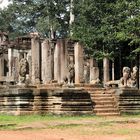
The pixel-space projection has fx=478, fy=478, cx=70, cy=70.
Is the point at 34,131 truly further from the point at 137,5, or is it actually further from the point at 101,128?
the point at 137,5

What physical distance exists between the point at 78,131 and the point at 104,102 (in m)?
6.63

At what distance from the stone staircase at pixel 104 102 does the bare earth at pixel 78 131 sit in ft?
11.4

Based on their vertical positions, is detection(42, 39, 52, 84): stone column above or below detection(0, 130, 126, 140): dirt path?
above

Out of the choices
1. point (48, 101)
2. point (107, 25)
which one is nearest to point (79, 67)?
point (48, 101)

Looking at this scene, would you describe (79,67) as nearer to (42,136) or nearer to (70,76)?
(70,76)

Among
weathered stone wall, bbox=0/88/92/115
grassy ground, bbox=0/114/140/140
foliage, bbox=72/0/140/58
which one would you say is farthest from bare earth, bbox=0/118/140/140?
foliage, bbox=72/0/140/58

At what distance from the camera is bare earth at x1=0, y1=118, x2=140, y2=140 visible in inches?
447

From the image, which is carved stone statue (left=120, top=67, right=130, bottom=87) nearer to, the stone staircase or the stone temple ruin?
the stone temple ruin

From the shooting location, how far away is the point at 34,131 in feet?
41.3

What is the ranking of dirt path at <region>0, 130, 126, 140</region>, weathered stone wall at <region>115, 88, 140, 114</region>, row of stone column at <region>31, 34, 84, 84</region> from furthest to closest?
row of stone column at <region>31, 34, 84, 84</region>
weathered stone wall at <region>115, 88, 140, 114</region>
dirt path at <region>0, 130, 126, 140</region>

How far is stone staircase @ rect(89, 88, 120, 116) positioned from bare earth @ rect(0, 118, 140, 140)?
11.4ft

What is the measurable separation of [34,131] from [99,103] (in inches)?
267

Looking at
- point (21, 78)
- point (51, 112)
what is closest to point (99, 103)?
point (51, 112)

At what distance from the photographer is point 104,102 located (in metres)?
19.1
